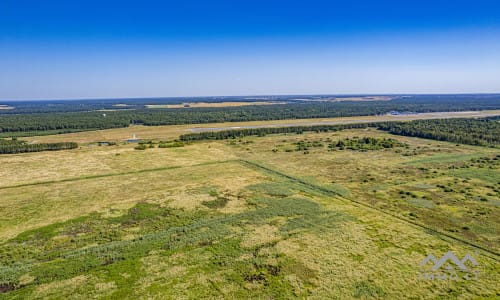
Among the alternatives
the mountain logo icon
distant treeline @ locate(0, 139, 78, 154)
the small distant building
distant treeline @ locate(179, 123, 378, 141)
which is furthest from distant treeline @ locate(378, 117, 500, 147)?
distant treeline @ locate(0, 139, 78, 154)

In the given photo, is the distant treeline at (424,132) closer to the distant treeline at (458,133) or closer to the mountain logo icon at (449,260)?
the distant treeline at (458,133)

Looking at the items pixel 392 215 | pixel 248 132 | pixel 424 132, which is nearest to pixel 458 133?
pixel 424 132

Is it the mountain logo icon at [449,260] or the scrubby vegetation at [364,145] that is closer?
the mountain logo icon at [449,260]

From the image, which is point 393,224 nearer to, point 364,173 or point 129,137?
point 364,173

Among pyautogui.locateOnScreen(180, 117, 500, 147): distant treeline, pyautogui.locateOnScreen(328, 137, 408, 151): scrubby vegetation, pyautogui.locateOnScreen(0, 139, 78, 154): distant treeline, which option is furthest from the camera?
pyautogui.locateOnScreen(180, 117, 500, 147): distant treeline

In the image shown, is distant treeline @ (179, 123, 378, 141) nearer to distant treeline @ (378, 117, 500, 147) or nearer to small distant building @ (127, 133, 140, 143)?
small distant building @ (127, 133, 140, 143)

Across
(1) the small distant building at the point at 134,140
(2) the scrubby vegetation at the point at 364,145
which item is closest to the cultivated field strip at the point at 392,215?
(2) the scrubby vegetation at the point at 364,145
